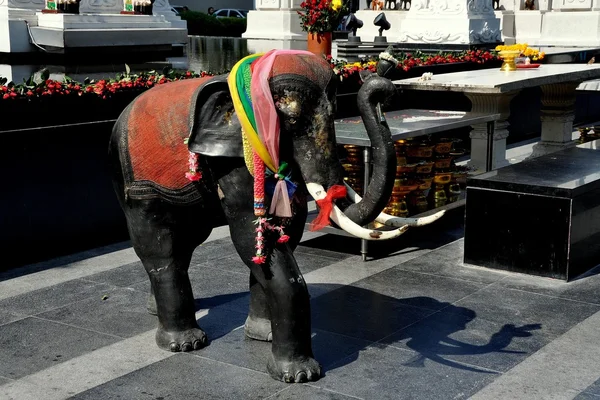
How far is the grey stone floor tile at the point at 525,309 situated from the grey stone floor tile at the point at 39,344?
2.66 meters

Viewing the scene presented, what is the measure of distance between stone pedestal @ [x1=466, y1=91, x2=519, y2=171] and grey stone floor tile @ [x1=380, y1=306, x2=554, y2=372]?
463cm

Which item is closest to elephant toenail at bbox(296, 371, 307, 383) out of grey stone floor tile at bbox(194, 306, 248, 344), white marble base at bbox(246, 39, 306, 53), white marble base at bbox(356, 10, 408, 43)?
grey stone floor tile at bbox(194, 306, 248, 344)

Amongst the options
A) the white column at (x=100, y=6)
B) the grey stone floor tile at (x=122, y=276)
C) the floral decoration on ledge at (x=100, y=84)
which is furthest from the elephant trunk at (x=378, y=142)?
the white column at (x=100, y=6)

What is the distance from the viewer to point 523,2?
2842 centimetres

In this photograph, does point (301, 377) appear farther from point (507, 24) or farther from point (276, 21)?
point (276, 21)

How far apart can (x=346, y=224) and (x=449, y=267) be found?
3401 millimetres

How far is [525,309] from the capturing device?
23.4 feet

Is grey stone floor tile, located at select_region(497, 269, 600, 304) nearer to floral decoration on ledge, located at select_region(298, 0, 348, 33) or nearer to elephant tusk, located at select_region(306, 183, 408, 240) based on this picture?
elephant tusk, located at select_region(306, 183, 408, 240)

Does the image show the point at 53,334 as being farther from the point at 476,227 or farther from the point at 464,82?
the point at 464,82

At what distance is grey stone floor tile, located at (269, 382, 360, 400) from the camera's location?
5410 millimetres

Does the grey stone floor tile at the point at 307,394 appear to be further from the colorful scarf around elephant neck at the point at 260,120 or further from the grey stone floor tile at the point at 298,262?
the grey stone floor tile at the point at 298,262

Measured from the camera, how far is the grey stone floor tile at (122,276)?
7.81 metres

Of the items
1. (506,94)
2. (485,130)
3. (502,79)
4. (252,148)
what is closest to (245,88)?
(252,148)

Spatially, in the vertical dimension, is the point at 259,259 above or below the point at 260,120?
below
